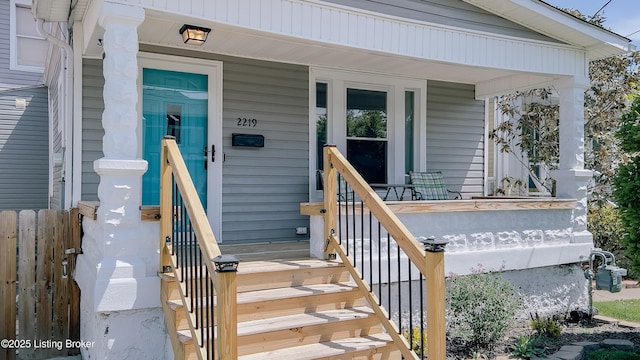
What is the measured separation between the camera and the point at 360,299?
13.0ft

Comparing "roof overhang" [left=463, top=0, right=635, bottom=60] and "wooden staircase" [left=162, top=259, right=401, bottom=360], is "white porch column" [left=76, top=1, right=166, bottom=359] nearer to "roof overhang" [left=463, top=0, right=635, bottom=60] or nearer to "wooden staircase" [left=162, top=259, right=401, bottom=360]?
"wooden staircase" [left=162, top=259, right=401, bottom=360]

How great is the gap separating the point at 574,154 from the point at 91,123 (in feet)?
19.0

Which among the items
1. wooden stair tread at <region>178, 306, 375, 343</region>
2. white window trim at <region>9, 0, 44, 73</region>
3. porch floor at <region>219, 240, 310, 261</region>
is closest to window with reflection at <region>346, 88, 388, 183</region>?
porch floor at <region>219, 240, 310, 261</region>

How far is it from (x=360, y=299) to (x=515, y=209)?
263cm

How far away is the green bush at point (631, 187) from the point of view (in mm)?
4816

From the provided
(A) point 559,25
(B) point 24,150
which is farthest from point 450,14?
(B) point 24,150

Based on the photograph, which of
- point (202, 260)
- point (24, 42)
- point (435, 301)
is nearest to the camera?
point (435, 301)

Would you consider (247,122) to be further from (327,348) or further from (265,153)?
(327,348)

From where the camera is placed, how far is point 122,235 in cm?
360

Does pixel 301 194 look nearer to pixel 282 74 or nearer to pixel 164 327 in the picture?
pixel 282 74

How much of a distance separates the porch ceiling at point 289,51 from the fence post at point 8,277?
186 centimetres

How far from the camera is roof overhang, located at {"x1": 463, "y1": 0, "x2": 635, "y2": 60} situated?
563cm

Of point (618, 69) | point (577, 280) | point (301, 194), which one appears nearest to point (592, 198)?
point (618, 69)

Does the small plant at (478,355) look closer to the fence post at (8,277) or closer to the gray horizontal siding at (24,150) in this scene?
the fence post at (8,277)
